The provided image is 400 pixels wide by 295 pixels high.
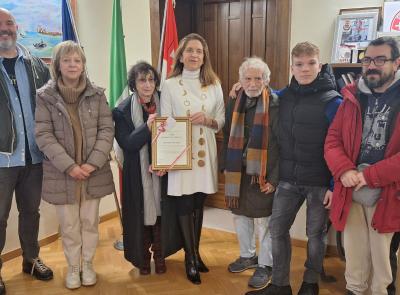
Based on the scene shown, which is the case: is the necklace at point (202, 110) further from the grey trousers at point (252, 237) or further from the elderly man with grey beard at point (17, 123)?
the elderly man with grey beard at point (17, 123)

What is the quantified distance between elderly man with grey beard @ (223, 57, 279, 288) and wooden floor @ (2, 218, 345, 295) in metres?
0.23

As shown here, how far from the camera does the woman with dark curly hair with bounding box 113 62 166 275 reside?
239 cm

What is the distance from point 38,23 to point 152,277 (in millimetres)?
2164

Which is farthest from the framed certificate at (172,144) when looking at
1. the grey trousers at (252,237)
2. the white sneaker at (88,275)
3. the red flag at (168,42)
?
the white sneaker at (88,275)

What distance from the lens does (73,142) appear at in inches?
90.8

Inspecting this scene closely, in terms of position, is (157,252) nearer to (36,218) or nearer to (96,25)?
(36,218)

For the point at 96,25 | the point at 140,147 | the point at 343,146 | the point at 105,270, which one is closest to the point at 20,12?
the point at 96,25

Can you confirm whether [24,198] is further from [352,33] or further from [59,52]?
[352,33]

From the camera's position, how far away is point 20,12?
2.98 metres

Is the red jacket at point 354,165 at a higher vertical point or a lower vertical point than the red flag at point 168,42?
lower

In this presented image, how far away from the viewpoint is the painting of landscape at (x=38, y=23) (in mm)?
2978

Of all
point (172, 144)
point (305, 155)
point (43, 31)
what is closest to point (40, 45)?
point (43, 31)

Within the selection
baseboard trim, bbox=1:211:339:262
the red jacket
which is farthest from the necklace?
baseboard trim, bbox=1:211:339:262

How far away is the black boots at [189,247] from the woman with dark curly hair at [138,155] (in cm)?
19
